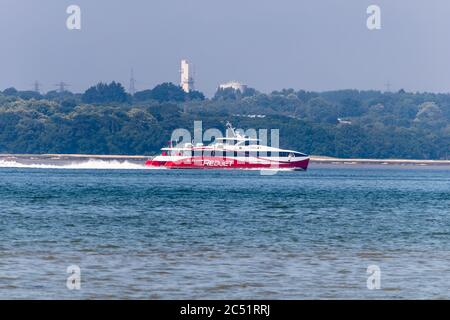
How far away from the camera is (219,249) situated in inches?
1774

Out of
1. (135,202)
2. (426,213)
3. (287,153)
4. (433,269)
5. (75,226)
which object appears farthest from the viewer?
(287,153)

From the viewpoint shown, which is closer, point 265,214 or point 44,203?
point 265,214

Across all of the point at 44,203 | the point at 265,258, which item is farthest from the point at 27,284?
the point at 44,203

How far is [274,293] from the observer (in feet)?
105

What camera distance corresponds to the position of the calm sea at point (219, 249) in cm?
3297

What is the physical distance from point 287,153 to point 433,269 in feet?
529

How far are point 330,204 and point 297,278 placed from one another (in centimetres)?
5254

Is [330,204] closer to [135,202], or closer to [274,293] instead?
[135,202]

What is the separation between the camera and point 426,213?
256 feet

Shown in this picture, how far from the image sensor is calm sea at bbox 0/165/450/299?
32969 mm
